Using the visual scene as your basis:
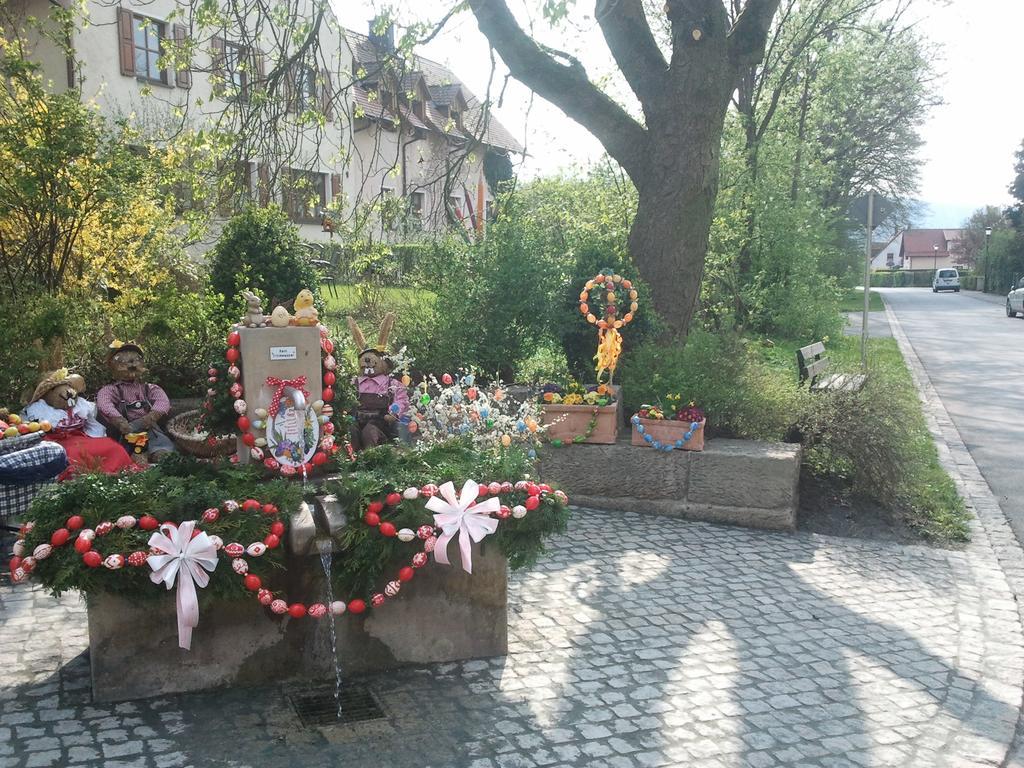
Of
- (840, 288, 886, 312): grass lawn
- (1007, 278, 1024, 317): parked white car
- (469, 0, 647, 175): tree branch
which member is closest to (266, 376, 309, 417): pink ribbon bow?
(469, 0, 647, 175): tree branch

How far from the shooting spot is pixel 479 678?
4.53 metres

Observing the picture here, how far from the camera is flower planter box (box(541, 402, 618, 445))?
780 centimetres

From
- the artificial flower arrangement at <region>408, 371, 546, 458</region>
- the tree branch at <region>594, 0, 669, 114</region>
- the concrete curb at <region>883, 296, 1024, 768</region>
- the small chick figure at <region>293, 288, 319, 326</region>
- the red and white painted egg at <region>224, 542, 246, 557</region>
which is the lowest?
the concrete curb at <region>883, 296, 1024, 768</region>

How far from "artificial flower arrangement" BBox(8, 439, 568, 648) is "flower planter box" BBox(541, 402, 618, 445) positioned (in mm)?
2913

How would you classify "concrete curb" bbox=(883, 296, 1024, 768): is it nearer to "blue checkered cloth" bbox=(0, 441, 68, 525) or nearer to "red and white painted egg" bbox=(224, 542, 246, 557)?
"red and white painted egg" bbox=(224, 542, 246, 557)

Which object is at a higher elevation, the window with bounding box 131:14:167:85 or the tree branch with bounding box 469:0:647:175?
the window with bounding box 131:14:167:85

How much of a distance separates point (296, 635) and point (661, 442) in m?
3.99

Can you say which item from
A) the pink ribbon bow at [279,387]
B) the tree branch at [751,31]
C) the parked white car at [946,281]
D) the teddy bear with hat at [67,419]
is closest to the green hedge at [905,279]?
the parked white car at [946,281]

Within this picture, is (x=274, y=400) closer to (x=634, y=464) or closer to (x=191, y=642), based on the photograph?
(x=191, y=642)

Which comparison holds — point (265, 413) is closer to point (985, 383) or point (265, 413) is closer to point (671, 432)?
point (671, 432)

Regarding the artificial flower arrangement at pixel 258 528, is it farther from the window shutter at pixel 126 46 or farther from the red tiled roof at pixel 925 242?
the red tiled roof at pixel 925 242

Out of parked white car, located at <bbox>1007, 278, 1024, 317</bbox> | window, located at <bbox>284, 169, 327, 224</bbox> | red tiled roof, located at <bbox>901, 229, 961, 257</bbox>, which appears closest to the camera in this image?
window, located at <bbox>284, 169, 327, 224</bbox>

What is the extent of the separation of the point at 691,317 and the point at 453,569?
Result: 5.97 metres

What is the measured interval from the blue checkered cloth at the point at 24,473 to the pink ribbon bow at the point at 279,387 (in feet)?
6.31
